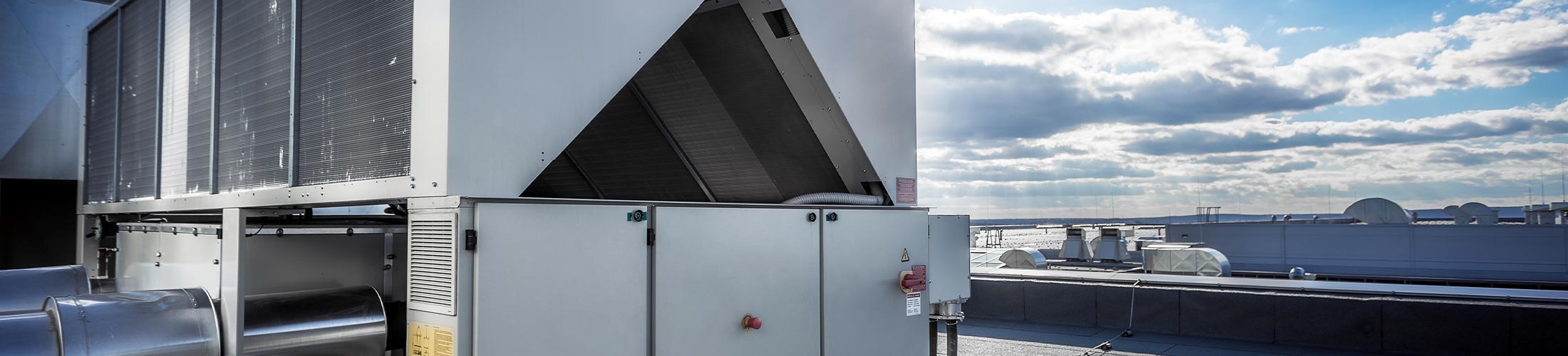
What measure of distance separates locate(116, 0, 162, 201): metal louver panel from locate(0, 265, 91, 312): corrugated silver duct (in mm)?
593

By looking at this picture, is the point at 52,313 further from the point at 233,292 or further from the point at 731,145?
the point at 731,145

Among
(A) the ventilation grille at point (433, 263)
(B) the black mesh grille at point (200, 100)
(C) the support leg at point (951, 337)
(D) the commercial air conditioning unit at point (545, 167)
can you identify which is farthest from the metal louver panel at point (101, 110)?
(C) the support leg at point (951, 337)

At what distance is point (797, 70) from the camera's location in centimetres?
442

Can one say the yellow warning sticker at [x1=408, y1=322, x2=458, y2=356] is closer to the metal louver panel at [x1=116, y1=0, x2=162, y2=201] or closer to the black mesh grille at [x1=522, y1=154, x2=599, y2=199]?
the black mesh grille at [x1=522, y1=154, x2=599, y2=199]

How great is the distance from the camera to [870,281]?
4.36m

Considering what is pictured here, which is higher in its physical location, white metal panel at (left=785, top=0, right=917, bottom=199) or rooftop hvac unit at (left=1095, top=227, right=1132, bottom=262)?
white metal panel at (left=785, top=0, right=917, bottom=199)

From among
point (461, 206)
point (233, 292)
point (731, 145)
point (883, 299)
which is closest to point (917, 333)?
point (883, 299)

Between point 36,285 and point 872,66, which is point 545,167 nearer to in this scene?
point 872,66

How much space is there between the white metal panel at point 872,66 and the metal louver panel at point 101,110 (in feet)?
17.3

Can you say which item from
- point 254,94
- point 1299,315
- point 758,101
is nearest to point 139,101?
point 254,94

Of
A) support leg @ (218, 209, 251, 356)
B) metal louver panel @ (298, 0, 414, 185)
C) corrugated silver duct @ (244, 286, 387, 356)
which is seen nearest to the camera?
metal louver panel @ (298, 0, 414, 185)

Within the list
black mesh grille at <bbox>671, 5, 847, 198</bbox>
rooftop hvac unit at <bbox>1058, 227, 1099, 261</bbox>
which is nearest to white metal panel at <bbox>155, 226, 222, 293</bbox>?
black mesh grille at <bbox>671, 5, 847, 198</bbox>

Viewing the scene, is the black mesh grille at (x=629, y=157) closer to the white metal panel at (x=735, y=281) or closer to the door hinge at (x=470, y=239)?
the white metal panel at (x=735, y=281)

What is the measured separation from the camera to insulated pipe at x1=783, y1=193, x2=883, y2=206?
429 centimetres
